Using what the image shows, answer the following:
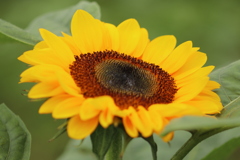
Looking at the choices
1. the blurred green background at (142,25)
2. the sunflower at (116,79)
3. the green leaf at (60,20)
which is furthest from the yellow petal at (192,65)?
the blurred green background at (142,25)

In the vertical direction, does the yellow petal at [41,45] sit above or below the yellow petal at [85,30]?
below

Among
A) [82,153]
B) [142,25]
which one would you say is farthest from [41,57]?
[142,25]

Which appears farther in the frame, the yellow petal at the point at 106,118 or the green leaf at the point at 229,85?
the green leaf at the point at 229,85

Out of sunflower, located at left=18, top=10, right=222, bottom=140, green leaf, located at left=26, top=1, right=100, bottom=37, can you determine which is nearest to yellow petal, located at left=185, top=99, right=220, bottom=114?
sunflower, located at left=18, top=10, right=222, bottom=140

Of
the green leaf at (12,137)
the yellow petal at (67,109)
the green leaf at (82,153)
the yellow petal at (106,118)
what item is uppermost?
the yellow petal at (106,118)

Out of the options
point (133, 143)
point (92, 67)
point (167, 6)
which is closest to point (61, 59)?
point (92, 67)

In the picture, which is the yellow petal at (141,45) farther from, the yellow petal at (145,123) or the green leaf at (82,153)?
the green leaf at (82,153)
